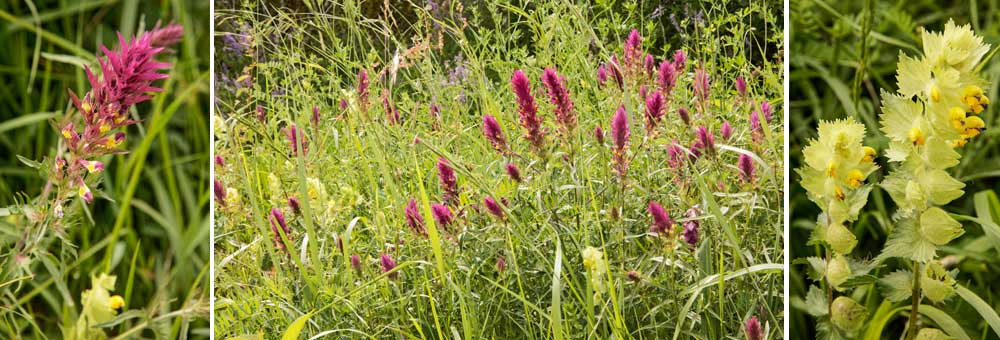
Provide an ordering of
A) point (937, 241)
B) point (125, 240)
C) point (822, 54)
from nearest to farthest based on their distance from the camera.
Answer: point (937, 241), point (822, 54), point (125, 240)

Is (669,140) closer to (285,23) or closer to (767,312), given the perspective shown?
(767,312)

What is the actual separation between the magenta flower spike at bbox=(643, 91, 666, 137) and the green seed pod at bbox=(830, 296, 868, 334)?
338 millimetres

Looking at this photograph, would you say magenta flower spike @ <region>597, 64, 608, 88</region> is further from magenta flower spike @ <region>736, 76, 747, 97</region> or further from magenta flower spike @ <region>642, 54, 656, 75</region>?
magenta flower spike @ <region>736, 76, 747, 97</region>

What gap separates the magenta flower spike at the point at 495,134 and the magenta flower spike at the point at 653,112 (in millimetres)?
197

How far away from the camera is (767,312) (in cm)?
144

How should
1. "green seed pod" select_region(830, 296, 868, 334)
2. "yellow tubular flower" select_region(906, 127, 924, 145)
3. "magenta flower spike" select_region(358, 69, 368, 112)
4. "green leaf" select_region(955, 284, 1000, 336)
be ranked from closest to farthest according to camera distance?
"yellow tubular flower" select_region(906, 127, 924, 145) < "green seed pod" select_region(830, 296, 868, 334) < "green leaf" select_region(955, 284, 1000, 336) < "magenta flower spike" select_region(358, 69, 368, 112)

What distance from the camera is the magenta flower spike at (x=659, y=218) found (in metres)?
1.37

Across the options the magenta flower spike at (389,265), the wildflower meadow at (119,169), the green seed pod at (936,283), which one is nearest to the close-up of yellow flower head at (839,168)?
the green seed pod at (936,283)

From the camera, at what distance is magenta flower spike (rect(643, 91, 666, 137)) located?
142 cm

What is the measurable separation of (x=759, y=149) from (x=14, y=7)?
1791 millimetres

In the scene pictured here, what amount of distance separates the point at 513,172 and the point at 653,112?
0.21 metres

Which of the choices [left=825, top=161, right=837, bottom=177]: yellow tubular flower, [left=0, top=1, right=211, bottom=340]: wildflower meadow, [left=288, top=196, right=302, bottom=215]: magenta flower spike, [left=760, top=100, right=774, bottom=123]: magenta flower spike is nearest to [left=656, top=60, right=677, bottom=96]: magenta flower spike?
[left=760, top=100, right=774, bottom=123]: magenta flower spike

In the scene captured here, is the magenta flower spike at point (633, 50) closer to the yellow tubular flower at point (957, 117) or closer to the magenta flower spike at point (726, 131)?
the magenta flower spike at point (726, 131)

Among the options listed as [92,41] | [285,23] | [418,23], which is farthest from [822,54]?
[92,41]
